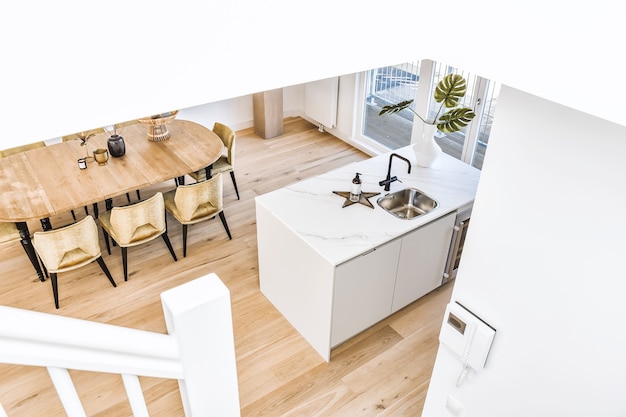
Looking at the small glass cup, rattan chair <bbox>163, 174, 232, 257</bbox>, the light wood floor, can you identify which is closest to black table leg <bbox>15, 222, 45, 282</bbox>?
the light wood floor

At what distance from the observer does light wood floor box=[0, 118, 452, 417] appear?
308 cm

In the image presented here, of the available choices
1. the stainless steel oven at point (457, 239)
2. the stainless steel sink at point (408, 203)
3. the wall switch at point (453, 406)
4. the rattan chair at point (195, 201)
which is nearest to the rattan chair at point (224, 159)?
the rattan chair at point (195, 201)

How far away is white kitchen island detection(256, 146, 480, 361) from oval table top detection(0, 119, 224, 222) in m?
1.07

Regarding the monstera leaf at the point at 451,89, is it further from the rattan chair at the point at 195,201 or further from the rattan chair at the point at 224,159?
the rattan chair at the point at 224,159

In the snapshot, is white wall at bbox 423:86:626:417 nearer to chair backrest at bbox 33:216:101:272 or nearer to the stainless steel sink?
the stainless steel sink

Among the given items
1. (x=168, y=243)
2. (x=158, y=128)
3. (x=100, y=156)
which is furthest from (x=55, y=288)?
(x=158, y=128)

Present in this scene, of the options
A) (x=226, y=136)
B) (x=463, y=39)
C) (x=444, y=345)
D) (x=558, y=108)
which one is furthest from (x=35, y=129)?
(x=226, y=136)

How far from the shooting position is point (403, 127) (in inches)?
233

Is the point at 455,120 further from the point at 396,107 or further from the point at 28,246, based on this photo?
the point at 28,246

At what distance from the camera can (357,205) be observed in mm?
3385

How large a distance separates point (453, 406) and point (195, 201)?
274cm

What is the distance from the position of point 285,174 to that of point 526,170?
445 cm

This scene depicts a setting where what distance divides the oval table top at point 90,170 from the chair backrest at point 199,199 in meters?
0.16

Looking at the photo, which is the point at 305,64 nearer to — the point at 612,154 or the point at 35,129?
the point at 35,129
